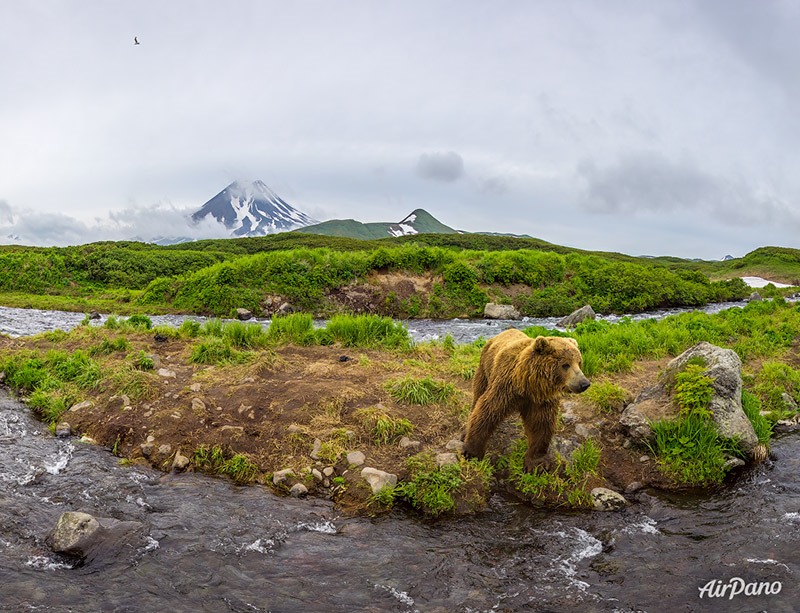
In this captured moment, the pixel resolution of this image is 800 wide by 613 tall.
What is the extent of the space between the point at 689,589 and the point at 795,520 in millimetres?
2367

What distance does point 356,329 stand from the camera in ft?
46.5

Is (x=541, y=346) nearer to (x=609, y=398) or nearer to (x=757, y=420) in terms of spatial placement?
(x=609, y=398)

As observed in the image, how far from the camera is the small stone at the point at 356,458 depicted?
7.74 meters

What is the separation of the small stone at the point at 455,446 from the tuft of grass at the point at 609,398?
118 inches

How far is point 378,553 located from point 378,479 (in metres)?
1.35

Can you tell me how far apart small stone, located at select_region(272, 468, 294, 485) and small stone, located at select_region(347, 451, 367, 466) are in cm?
88

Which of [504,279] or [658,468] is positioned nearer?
[658,468]

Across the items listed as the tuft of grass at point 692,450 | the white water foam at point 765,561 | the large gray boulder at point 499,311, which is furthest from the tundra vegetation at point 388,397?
the large gray boulder at point 499,311

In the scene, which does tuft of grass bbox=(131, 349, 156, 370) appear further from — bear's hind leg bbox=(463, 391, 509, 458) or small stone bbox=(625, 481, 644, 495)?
small stone bbox=(625, 481, 644, 495)

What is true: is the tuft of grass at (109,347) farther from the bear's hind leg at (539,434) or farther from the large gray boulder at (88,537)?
the bear's hind leg at (539,434)

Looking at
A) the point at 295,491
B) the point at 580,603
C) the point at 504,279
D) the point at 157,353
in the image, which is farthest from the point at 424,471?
the point at 504,279

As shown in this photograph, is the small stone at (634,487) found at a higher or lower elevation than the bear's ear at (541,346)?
lower

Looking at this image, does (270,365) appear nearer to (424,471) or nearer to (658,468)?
(424,471)

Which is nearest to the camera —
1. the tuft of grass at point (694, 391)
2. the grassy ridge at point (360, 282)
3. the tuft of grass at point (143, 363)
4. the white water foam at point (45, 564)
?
the white water foam at point (45, 564)
